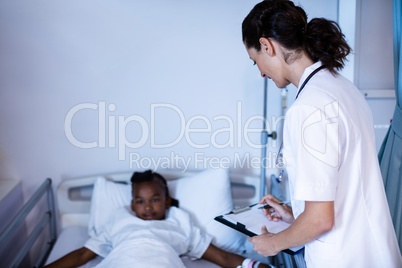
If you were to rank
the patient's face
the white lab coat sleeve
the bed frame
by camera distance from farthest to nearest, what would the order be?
the bed frame → the patient's face → the white lab coat sleeve

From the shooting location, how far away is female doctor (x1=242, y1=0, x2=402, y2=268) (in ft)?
3.05

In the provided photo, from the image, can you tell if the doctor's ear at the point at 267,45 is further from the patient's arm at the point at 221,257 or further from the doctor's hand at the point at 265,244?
the patient's arm at the point at 221,257

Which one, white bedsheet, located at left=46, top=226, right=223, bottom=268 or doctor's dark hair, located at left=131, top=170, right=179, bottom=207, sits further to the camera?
doctor's dark hair, located at left=131, top=170, right=179, bottom=207

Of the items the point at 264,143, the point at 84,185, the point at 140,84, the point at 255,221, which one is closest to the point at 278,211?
the point at 255,221

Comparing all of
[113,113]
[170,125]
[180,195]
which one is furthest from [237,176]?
[113,113]

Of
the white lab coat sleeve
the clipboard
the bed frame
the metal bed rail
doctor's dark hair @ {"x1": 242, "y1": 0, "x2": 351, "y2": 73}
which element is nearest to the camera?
the white lab coat sleeve

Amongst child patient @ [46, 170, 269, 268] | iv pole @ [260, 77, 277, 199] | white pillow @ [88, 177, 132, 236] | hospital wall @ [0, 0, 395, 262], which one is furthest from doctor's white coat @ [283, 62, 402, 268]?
white pillow @ [88, 177, 132, 236]

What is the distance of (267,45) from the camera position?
3.54ft

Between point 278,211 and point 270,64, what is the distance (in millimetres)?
615

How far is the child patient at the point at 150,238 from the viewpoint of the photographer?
163 centimetres

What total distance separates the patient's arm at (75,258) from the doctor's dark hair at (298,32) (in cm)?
134

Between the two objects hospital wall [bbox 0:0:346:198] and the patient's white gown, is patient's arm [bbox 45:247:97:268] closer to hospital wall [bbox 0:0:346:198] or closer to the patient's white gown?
the patient's white gown

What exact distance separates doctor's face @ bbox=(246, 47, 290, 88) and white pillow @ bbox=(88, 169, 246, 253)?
40.3 inches

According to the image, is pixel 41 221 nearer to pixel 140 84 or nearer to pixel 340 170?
→ pixel 140 84
